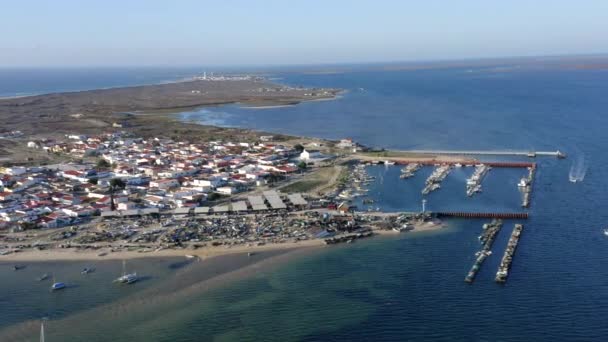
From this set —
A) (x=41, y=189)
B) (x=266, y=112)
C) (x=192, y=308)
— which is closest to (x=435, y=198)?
(x=192, y=308)

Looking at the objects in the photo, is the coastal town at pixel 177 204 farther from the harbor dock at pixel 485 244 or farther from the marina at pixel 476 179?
the marina at pixel 476 179

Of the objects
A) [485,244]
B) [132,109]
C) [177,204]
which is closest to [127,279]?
[177,204]

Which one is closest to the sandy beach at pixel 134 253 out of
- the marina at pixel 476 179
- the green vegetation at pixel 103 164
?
the marina at pixel 476 179

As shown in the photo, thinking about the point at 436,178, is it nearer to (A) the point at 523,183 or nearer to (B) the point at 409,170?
(B) the point at 409,170

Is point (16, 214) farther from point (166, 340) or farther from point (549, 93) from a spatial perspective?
point (549, 93)

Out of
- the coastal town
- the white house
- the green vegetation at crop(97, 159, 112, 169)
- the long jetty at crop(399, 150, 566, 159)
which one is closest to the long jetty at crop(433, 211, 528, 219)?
the coastal town
